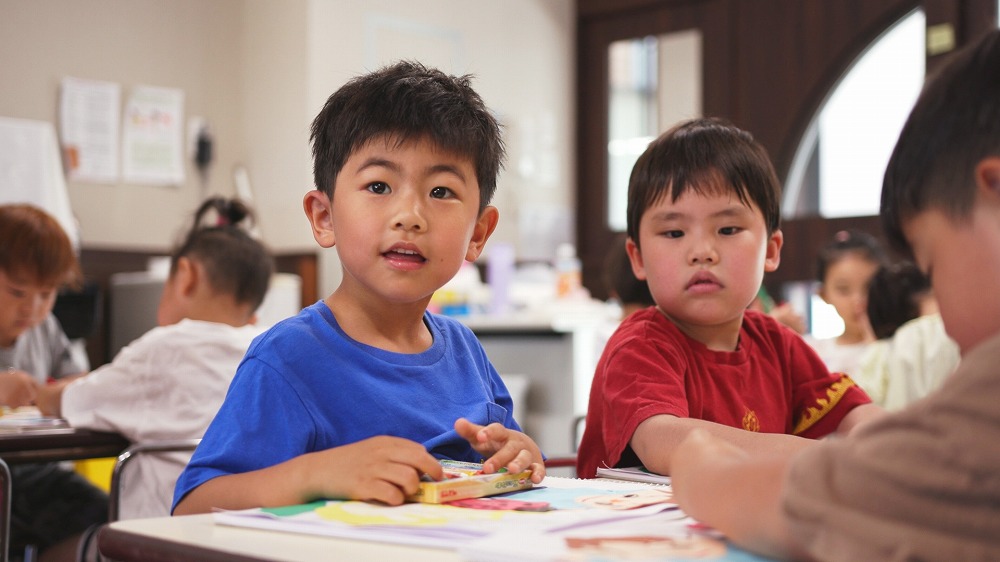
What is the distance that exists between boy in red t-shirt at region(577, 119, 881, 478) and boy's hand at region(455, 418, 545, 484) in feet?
0.76

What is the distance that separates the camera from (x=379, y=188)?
1.14 m

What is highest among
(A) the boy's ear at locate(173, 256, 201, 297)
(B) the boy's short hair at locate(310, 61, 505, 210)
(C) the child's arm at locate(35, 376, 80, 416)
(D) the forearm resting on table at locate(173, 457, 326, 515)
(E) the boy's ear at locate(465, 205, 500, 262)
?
(B) the boy's short hair at locate(310, 61, 505, 210)

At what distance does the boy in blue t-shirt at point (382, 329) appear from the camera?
98 cm

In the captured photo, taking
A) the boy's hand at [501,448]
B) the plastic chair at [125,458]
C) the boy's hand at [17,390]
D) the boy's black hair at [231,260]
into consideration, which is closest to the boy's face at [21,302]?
the boy's hand at [17,390]

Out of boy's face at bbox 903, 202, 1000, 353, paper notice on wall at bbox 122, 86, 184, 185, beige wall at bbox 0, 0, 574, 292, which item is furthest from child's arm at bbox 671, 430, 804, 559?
paper notice on wall at bbox 122, 86, 184, 185

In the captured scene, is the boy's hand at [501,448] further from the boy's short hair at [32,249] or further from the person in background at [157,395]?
the boy's short hair at [32,249]

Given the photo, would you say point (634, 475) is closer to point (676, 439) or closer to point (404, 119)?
point (676, 439)

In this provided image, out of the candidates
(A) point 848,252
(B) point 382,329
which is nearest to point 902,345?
(A) point 848,252

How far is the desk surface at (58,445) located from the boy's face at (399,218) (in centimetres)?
81

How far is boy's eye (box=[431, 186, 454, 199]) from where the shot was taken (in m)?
1.17

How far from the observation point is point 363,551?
0.65m

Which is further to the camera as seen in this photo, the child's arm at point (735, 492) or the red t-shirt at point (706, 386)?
the red t-shirt at point (706, 386)

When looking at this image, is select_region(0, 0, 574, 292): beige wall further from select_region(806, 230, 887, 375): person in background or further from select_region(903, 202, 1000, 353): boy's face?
select_region(903, 202, 1000, 353): boy's face

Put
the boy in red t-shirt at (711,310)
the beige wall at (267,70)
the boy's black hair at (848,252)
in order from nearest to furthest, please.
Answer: the boy in red t-shirt at (711,310) → the boy's black hair at (848,252) → the beige wall at (267,70)
